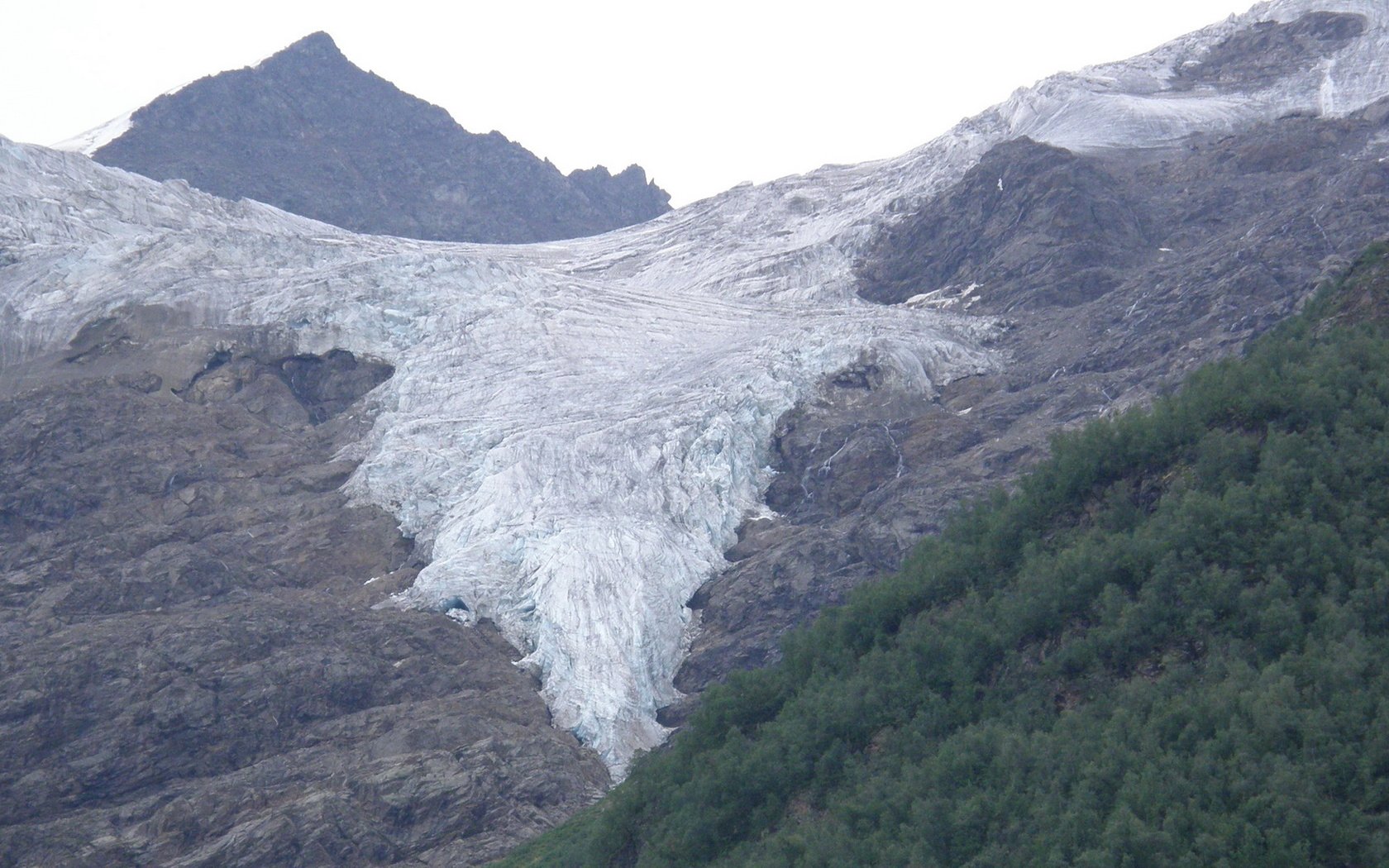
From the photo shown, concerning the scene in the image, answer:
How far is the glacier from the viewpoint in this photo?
173 feet

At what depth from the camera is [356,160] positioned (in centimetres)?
13638

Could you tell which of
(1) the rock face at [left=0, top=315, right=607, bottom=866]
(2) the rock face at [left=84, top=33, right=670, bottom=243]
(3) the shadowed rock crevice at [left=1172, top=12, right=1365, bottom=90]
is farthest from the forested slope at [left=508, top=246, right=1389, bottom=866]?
(2) the rock face at [left=84, top=33, right=670, bottom=243]

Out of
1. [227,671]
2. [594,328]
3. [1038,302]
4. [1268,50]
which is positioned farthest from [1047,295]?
[227,671]

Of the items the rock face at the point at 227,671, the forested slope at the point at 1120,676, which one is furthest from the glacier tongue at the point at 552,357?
the forested slope at the point at 1120,676

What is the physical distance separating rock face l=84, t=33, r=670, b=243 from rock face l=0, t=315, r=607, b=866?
64.2m

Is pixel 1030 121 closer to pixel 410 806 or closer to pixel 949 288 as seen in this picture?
pixel 949 288

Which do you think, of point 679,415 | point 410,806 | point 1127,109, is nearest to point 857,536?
point 679,415

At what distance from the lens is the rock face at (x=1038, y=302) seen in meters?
52.8

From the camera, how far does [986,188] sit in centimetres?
8044

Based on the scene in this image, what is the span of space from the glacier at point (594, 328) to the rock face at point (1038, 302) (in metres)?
1.73

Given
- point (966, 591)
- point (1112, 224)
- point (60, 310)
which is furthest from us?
point (1112, 224)

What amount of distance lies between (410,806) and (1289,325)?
25299 mm

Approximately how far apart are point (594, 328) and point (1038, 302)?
66.8 ft

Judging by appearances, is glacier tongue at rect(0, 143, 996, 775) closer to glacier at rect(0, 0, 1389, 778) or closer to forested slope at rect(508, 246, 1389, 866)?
glacier at rect(0, 0, 1389, 778)
